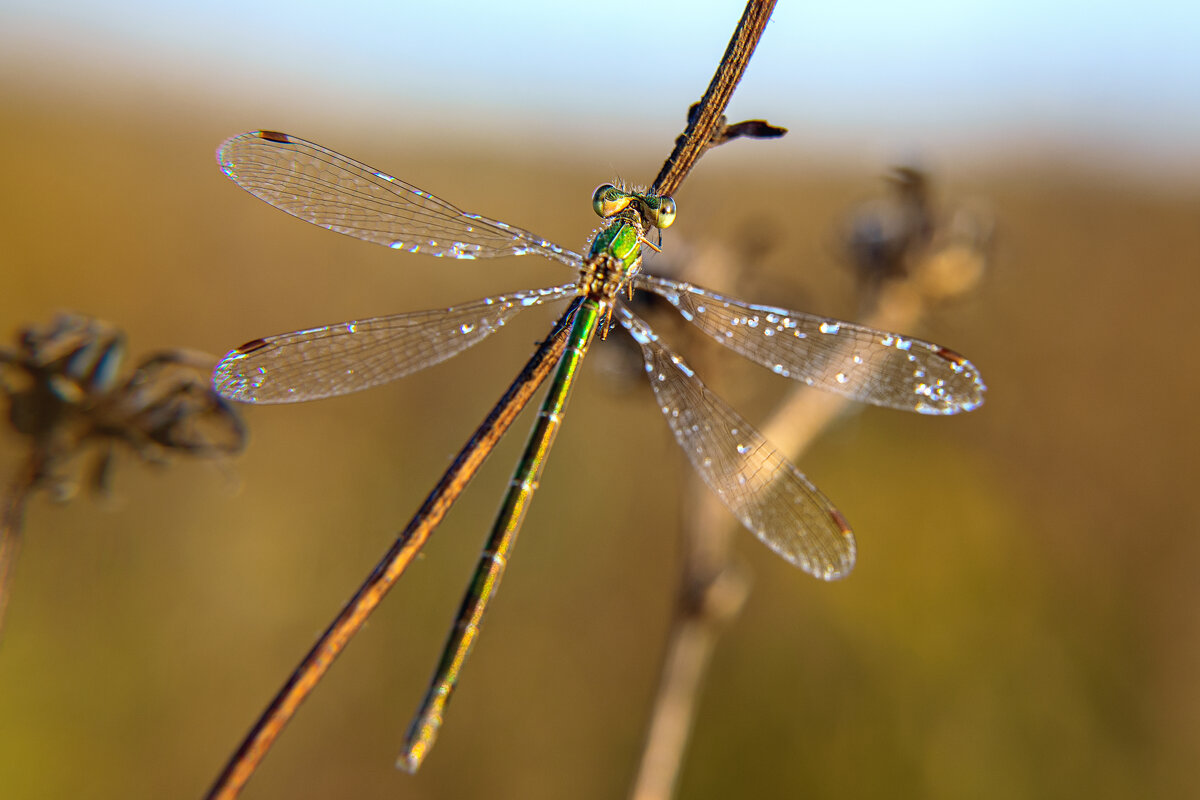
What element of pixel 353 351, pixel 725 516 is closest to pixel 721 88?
pixel 353 351

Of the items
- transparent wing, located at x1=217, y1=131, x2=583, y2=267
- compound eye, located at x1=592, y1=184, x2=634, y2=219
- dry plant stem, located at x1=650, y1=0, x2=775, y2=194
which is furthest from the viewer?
compound eye, located at x1=592, y1=184, x2=634, y2=219

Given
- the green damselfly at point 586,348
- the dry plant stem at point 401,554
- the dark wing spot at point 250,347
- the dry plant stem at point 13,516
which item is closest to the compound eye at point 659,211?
the green damselfly at point 586,348

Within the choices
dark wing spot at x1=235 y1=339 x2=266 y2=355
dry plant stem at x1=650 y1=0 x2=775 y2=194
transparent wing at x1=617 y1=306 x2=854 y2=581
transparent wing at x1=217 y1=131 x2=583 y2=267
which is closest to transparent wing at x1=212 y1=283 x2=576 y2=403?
dark wing spot at x1=235 y1=339 x2=266 y2=355

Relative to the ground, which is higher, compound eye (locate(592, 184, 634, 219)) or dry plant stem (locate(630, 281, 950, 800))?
compound eye (locate(592, 184, 634, 219))

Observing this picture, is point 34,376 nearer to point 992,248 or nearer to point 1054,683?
point 992,248

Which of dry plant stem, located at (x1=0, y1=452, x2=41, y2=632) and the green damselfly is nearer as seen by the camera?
dry plant stem, located at (x1=0, y1=452, x2=41, y2=632)

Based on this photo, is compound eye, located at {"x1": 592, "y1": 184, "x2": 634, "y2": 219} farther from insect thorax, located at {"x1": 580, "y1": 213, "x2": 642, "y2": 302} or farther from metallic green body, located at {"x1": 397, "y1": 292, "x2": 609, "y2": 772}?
metallic green body, located at {"x1": 397, "y1": 292, "x2": 609, "y2": 772}
